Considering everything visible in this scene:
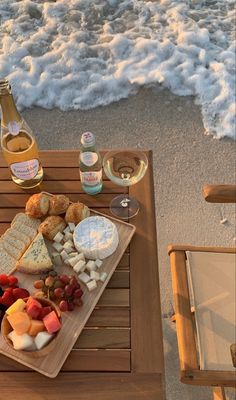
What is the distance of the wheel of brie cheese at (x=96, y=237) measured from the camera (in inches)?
58.3

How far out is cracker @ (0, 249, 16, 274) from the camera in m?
1.50

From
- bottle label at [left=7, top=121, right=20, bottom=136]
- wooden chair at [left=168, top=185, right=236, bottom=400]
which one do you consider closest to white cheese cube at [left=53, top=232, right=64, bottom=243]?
bottle label at [left=7, top=121, right=20, bottom=136]

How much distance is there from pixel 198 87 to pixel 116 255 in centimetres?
212

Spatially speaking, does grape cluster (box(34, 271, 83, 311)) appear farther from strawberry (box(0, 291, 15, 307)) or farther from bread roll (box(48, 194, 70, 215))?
bread roll (box(48, 194, 70, 215))

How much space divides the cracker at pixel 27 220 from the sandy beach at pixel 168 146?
105 centimetres

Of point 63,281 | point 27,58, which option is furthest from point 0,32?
point 63,281

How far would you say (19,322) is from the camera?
48.4 inches

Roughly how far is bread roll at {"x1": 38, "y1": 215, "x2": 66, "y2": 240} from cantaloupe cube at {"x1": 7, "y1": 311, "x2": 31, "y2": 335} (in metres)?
0.35

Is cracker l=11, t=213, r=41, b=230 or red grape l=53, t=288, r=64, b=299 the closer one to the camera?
red grape l=53, t=288, r=64, b=299

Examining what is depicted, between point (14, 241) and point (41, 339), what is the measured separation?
1.38ft

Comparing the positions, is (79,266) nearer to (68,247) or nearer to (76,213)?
(68,247)

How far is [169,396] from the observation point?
2.09 metres

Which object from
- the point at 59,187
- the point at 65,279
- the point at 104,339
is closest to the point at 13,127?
the point at 59,187

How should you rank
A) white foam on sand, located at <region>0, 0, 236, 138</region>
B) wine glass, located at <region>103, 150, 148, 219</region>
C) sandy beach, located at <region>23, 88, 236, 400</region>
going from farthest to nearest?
white foam on sand, located at <region>0, 0, 236, 138</region> < sandy beach, located at <region>23, 88, 236, 400</region> < wine glass, located at <region>103, 150, 148, 219</region>
